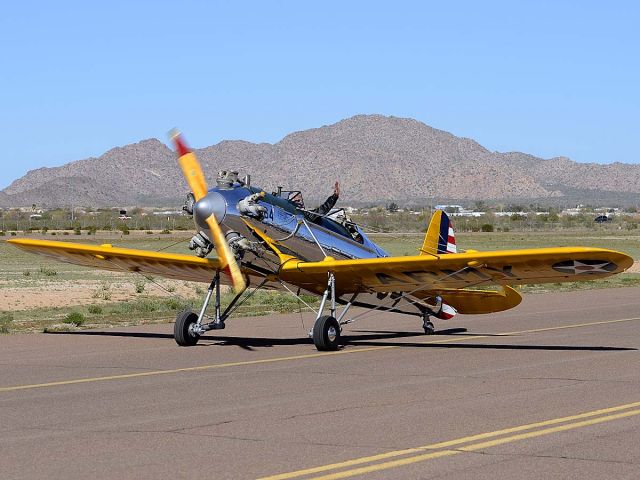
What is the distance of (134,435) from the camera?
962 centimetres

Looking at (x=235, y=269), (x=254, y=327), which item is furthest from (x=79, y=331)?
(x=235, y=269)

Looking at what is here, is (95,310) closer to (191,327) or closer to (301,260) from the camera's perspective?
(191,327)

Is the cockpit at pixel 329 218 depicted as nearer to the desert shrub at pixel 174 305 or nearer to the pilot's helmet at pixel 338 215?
the pilot's helmet at pixel 338 215

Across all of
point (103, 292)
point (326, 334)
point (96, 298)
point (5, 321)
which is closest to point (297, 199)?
point (326, 334)

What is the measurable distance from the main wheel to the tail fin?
3978mm

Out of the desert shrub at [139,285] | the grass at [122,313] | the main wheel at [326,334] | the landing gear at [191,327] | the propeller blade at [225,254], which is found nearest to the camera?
the propeller blade at [225,254]

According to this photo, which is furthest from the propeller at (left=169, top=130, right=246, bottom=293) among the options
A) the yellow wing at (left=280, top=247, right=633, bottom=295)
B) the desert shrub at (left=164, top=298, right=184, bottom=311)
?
the desert shrub at (left=164, top=298, right=184, bottom=311)

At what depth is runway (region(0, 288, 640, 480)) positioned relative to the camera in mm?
8391

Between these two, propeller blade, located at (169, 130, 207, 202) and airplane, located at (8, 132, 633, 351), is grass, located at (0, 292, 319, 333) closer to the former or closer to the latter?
airplane, located at (8, 132, 633, 351)

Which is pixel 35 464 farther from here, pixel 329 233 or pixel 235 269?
pixel 329 233

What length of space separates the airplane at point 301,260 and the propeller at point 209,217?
1cm

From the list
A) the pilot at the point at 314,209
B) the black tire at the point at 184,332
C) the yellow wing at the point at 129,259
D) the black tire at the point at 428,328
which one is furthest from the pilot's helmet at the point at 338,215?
the black tire at the point at 428,328

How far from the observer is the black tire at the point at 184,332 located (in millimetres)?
17922

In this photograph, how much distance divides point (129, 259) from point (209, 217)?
3.48 m
